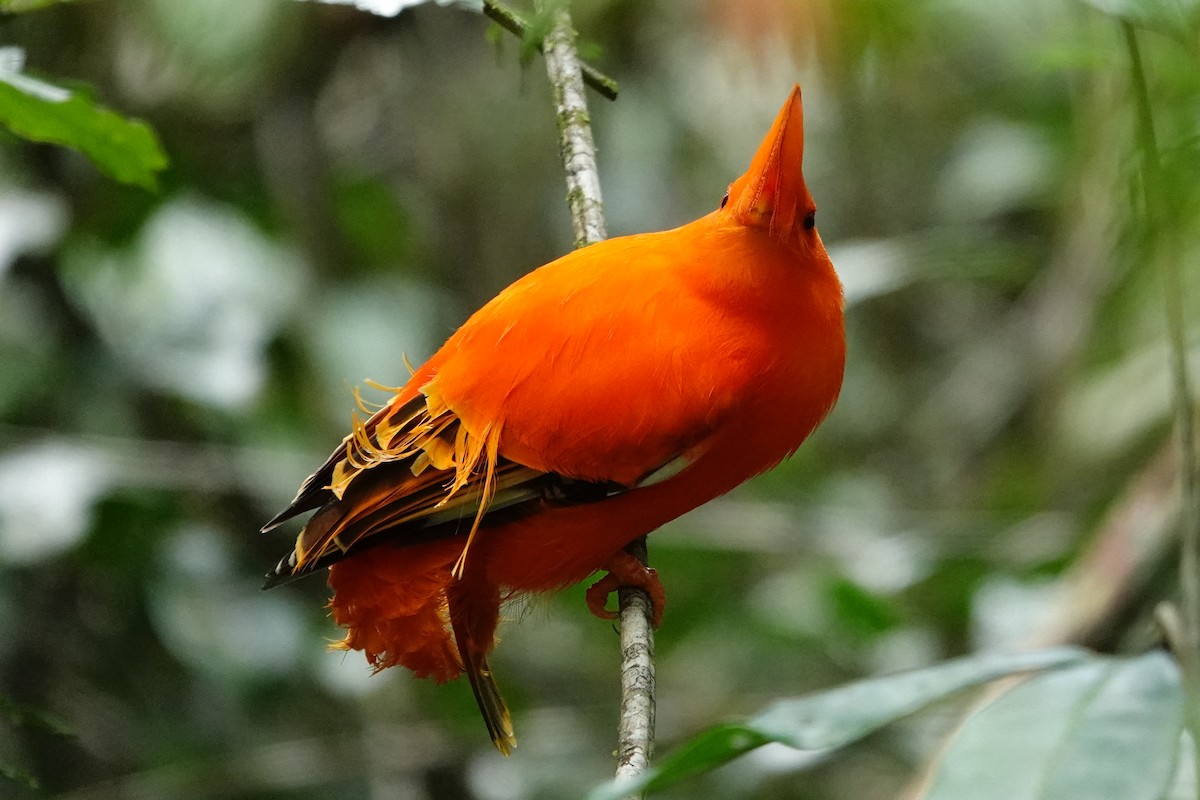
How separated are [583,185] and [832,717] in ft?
4.29

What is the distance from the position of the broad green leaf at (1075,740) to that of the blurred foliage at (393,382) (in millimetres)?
1175

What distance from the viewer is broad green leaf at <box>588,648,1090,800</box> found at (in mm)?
1089

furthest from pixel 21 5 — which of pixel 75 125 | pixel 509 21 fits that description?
pixel 509 21

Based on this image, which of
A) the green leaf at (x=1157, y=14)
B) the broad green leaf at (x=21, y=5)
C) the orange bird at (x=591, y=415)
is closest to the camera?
the green leaf at (x=1157, y=14)

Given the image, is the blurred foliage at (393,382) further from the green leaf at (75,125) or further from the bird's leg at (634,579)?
the green leaf at (75,125)

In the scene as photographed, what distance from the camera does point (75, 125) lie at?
1.71m

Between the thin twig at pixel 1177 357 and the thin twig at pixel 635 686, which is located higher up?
the thin twig at pixel 1177 357

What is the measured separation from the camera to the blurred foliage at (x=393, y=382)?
314cm

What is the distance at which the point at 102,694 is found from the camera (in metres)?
3.49

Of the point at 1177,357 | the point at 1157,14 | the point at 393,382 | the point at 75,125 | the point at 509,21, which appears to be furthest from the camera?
the point at 393,382

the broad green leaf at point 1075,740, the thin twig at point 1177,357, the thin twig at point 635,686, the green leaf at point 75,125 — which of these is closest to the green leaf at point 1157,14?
the thin twig at point 1177,357

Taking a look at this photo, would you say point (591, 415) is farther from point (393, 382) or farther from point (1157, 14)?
point (393, 382)

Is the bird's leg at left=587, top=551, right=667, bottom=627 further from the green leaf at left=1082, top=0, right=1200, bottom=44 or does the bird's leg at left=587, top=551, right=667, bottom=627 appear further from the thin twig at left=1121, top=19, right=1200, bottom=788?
the green leaf at left=1082, top=0, right=1200, bottom=44

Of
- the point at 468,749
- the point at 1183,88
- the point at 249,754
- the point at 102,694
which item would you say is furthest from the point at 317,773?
the point at 1183,88
